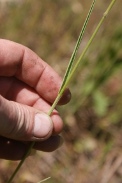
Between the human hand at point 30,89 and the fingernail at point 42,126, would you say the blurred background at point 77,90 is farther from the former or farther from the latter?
the fingernail at point 42,126

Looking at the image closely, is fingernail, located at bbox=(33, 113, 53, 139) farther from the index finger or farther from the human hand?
the index finger

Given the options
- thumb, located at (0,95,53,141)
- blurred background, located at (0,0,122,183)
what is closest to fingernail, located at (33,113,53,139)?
thumb, located at (0,95,53,141)

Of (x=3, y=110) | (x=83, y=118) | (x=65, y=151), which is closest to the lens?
(x=3, y=110)

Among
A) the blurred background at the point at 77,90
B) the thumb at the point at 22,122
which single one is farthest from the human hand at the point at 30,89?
the blurred background at the point at 77,90

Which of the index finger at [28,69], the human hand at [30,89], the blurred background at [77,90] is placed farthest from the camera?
the blurred background at [77,90]

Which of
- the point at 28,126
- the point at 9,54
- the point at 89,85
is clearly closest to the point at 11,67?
the point at 9,54

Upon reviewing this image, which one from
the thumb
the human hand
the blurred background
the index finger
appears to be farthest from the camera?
the blurred background

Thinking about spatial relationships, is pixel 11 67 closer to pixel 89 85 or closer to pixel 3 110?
pixel 3 110
